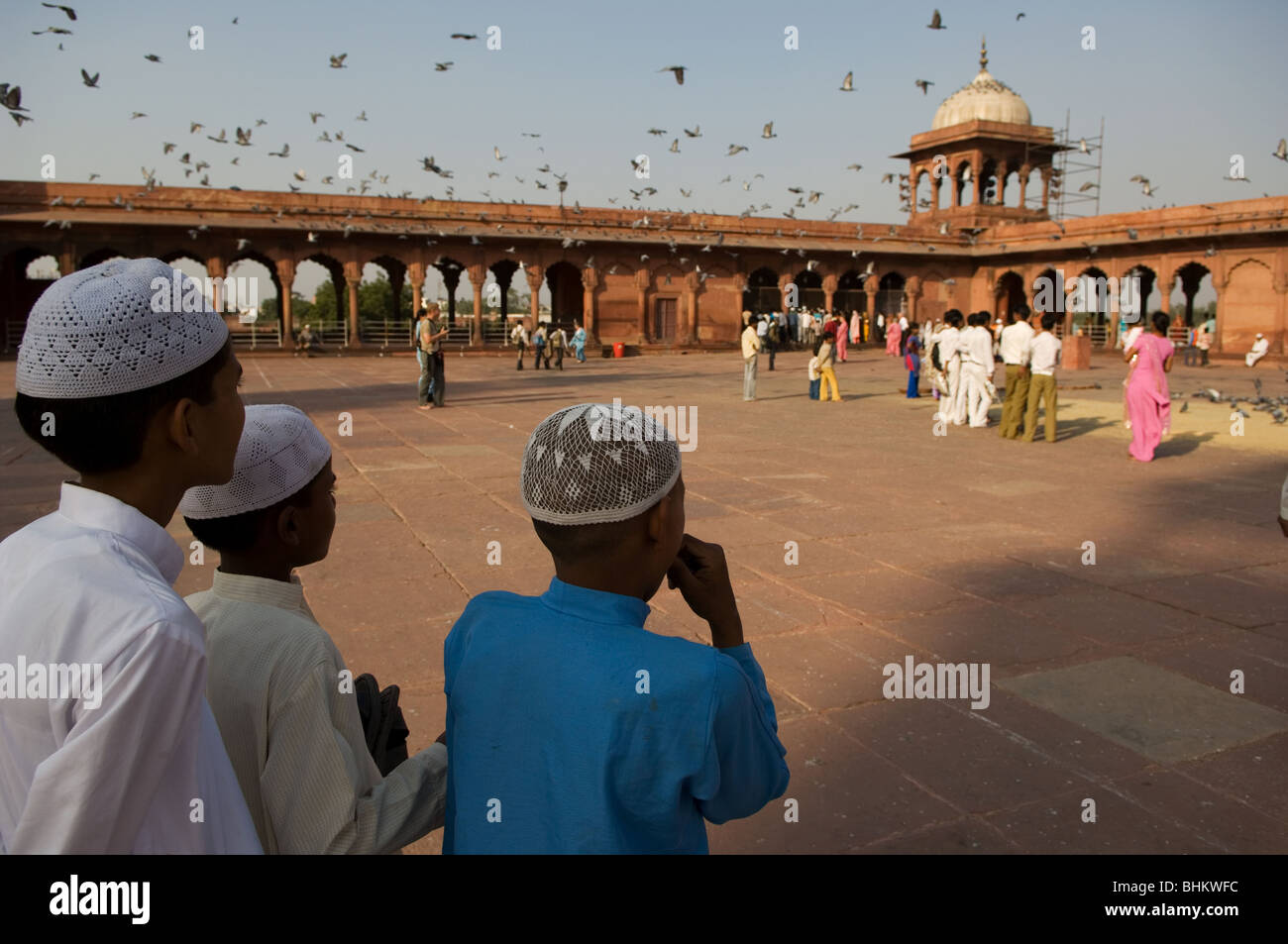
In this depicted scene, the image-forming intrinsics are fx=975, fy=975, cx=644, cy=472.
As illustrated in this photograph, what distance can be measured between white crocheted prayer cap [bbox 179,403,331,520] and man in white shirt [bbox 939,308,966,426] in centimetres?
1082

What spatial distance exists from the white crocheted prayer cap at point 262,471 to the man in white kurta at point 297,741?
0.20 meters

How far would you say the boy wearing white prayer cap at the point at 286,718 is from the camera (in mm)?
1302

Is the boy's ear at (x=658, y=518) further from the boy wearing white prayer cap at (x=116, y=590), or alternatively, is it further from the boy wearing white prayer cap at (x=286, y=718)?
the boy wearing white prayer cap at (x=116, y=590)

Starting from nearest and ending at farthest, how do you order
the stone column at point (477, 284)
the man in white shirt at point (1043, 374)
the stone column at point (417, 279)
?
the man in white shirt at point (1043, 374)
the stone column at point (417, 279)
the stone column at point (477, 284)

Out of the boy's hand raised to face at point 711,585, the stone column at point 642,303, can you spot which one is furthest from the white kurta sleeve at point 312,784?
the stone column at point 642,303

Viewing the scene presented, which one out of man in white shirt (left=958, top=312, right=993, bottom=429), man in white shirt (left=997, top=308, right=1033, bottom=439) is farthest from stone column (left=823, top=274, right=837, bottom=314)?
man in white shirt (left=997, top=308, right=1033, bottom=439)

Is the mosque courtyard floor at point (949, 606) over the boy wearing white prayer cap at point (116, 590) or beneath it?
beneath

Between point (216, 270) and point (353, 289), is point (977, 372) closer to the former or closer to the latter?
point (353, 289)

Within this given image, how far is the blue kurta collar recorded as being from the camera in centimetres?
128

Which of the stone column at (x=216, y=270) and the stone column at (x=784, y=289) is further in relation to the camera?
the stone column at (x=784, y=289)

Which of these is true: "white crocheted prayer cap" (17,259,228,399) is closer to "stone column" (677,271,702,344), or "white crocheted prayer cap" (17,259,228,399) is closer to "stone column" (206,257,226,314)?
"stone column" (206,257,226,314)
